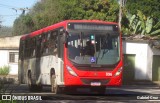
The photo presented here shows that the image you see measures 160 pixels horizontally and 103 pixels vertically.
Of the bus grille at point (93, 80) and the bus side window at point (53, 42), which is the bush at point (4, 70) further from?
the bus grille at point (93, 80)

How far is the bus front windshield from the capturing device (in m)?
18.2

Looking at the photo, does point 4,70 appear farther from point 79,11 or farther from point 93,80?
point 93,80

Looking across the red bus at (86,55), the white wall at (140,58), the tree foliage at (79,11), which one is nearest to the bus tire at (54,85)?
the red bus at (86,55)

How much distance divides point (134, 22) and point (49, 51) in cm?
2661

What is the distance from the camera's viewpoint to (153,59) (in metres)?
38.0

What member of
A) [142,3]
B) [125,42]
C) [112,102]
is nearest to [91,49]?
[112,102]

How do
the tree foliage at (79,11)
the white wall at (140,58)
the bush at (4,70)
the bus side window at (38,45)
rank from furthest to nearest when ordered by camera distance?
the tree foliage at (79,11), the bush at (4,70), the white wall at (140,58), the bus side window at (38,45)

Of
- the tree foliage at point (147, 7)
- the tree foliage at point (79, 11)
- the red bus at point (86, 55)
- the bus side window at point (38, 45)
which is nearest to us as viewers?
the red bus at point (86, 55)

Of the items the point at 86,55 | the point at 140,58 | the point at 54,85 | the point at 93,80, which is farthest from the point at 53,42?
the point at 140,58

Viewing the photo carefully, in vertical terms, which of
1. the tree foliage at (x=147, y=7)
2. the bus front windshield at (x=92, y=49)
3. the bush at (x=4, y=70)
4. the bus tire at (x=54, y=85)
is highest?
the tree foliage at (x=147, y=7)

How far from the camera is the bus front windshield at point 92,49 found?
18.2 m

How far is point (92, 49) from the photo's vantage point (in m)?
18.3

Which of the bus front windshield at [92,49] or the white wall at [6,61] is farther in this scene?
the white wall at [6,61]

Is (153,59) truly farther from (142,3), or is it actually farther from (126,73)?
(142,3)
